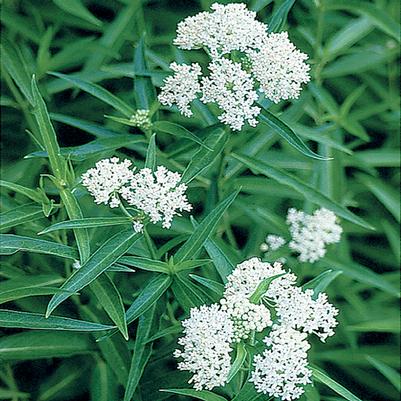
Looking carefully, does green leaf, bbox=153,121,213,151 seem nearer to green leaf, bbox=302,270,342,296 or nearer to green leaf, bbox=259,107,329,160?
green leaf, bbox=259,107,329,160

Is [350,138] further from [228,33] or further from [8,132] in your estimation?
[228,33]

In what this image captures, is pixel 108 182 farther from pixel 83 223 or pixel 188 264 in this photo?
pixel 188 264

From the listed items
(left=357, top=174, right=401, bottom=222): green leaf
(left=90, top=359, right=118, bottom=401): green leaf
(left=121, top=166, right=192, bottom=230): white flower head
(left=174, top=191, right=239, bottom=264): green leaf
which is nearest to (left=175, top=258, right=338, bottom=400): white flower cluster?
(left=174, top=191, right=239, bottom=264): green leaf

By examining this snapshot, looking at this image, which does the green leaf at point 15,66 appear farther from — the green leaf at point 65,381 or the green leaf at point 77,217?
the green leaf at point 65,381

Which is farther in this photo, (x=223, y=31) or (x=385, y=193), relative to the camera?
(x=385, y=193)

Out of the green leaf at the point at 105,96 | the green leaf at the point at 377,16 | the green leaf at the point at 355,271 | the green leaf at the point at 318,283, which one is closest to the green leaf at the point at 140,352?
the green leaf at the point at 318,283

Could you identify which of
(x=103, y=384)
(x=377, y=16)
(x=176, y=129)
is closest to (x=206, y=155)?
(x=176, y=129)
